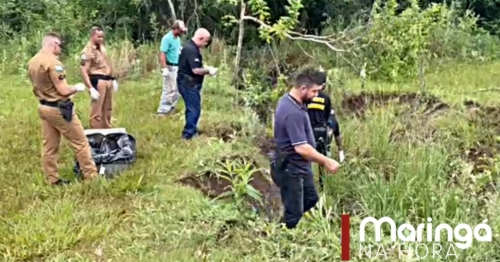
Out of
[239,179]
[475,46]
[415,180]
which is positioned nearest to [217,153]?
[239,179]

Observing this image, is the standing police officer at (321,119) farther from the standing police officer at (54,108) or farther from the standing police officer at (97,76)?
the standing police officer at (97,76)

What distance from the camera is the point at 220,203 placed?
665cm

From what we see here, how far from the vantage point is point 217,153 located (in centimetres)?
820

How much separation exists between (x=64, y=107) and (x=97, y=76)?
187 centimetres

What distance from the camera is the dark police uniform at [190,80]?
345 inches

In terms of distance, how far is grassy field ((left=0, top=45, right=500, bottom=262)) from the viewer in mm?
5605

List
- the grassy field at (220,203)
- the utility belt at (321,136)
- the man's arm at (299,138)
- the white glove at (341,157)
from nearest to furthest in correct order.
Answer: the grassy field at (220,203), the man's arm at (299,138), the utility belt at (321,136), the white glove at (341,157)

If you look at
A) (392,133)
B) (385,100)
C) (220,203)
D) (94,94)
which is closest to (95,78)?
(94,94)

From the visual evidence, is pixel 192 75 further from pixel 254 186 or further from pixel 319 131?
pixel 319 131

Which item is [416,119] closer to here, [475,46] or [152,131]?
[152,131]

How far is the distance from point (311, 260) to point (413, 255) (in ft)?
2.48

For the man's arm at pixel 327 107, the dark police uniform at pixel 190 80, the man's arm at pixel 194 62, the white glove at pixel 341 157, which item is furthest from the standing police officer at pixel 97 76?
the white glove at pixel 341 157

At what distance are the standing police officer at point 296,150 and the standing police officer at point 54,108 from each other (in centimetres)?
223

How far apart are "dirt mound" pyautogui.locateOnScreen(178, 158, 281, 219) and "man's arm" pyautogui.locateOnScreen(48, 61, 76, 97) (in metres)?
1.54
